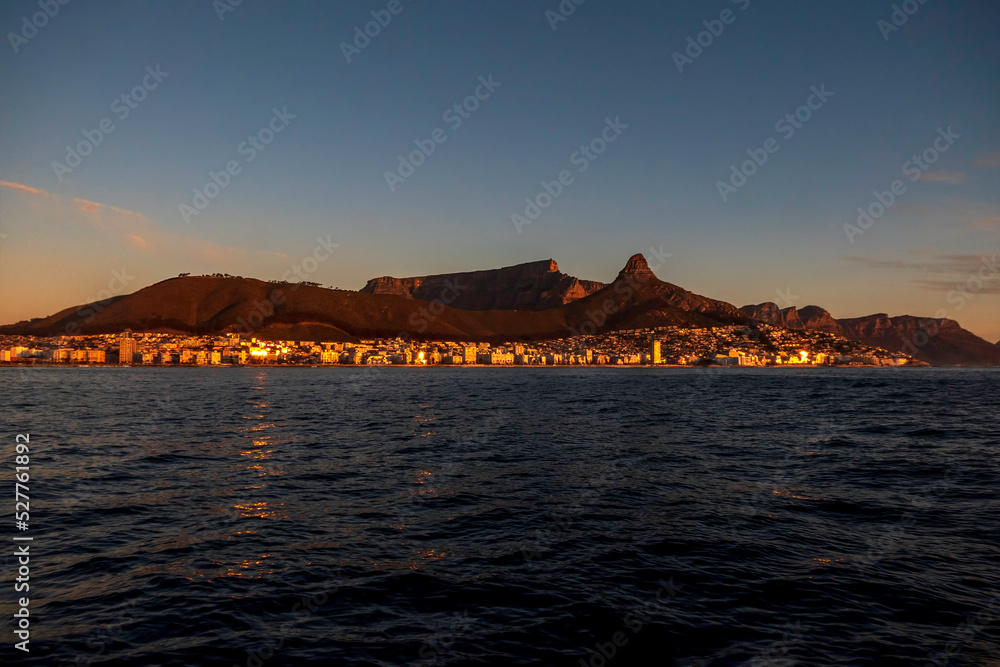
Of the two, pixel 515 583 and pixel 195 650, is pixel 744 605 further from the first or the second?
pixel 195 650

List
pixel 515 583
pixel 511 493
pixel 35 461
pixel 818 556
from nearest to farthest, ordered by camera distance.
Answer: pixel 515 583 → pixel 818 556 → pixel 511 493 → pixel 35 461

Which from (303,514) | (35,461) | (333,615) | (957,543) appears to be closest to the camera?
(333,615)

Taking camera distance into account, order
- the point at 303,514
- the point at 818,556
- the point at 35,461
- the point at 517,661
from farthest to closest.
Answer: the point at 35,461, the point at 303,514, the point at 818,556, the point at 517,661

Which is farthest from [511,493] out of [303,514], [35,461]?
[35,461]

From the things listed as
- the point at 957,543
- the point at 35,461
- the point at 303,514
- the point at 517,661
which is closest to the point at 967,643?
the point at 957,543

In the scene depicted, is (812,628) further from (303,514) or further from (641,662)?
(303,514)

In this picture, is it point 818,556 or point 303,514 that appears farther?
point 303,514

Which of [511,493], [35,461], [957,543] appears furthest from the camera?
[35,461]
